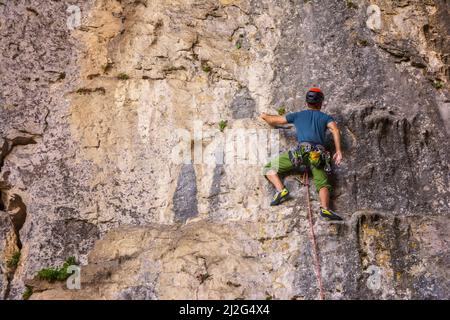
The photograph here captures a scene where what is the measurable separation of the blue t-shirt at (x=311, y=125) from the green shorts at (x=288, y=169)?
32 cm

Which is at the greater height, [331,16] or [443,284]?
[331,16]

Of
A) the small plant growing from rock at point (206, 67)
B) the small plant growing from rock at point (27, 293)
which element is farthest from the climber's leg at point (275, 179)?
the small plant growing from rock at point (27, 293)

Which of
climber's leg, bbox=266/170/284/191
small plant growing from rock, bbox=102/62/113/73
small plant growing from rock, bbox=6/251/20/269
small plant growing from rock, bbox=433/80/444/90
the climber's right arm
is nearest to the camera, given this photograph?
climber's leg, bbox=266/170/284/191

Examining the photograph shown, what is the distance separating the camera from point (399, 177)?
7.83m

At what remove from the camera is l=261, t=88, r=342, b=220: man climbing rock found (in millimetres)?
7488

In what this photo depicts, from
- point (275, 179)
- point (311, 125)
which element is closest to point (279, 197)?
point (275, 179)

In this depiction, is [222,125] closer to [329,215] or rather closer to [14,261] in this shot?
[329,215]

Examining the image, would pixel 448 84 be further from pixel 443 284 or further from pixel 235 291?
pixel 235 291

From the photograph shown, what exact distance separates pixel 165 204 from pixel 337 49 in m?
3.68

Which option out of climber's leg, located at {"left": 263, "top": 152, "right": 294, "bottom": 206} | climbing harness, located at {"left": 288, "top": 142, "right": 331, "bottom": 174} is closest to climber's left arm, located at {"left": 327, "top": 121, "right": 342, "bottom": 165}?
climbing harness, located at {"left": 288, "top": 142, "right": 331, "bottom": 174}

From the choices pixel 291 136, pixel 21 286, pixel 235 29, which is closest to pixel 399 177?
pixel 291 136

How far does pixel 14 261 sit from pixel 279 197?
3.86 m

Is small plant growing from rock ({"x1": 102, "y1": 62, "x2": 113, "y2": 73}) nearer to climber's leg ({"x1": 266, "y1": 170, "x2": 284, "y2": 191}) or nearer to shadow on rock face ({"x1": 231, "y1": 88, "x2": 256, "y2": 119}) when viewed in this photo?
shadow on rock face ({"x1": 231, "y1": 88, "x2": 256, "y2": 119})

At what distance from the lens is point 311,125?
25.3 feet
